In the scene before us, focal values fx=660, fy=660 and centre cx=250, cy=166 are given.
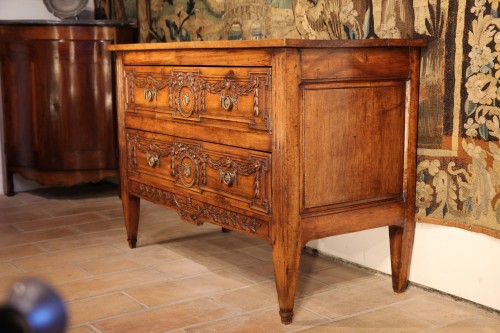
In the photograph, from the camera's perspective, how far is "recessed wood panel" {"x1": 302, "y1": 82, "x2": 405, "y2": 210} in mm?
2307

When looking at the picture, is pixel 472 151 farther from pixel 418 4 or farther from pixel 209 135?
pixel 209 135

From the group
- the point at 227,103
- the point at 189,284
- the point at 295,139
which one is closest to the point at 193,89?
the point at 227,103

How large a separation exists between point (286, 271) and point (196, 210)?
618 mm

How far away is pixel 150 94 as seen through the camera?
3.03m

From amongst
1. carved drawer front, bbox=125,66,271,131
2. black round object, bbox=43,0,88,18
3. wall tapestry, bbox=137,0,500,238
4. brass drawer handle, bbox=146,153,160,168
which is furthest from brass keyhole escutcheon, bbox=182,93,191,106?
black round object, bbox=43,0,88,18

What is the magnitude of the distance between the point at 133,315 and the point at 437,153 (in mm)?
1315

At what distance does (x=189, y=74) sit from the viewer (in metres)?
2.69

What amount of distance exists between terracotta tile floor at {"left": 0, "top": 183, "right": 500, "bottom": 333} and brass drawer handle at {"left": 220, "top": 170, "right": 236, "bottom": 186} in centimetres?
48

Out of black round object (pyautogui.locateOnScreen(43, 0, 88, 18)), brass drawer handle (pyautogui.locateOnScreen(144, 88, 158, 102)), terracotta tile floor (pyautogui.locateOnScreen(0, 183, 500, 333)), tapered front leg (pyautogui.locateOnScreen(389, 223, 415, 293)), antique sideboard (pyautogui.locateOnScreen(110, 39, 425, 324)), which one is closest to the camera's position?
antique sideboard (pyautogui.locateOnScreen(110, 39, 425, 324))

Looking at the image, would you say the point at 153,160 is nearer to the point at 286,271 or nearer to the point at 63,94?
the point at 286,271

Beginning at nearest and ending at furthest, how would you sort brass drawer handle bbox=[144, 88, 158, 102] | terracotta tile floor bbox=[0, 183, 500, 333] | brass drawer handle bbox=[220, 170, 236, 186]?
terracotta tile floor bbox=[0, 183, 500, 333], brass drawer handle bbox=[220, 170, 236, 186], brass drawer handle bbox=[144, 88, 158, 102]

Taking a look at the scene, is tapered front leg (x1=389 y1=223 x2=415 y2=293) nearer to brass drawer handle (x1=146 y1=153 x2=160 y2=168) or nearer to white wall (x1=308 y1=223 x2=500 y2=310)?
white wall (x1=308 y1=223 x2=500 y2=310)

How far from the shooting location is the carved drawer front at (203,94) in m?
2.32

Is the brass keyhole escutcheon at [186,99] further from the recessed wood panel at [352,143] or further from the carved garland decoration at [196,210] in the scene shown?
the recessed wood panel at [352,143]
